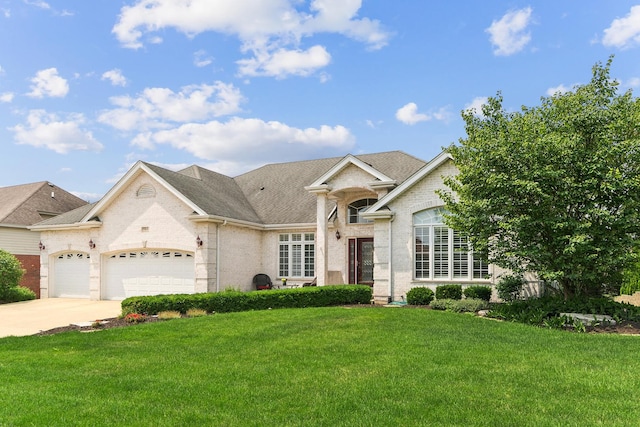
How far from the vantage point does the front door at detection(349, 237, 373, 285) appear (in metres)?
21.5

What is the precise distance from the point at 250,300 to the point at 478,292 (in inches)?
293

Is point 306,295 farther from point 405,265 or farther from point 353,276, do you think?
point 353,276

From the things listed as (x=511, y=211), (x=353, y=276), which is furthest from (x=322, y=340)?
(x=353, y=276)

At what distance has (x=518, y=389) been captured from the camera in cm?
645

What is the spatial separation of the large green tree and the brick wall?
78.4 feet

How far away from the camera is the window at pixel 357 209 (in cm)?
2184

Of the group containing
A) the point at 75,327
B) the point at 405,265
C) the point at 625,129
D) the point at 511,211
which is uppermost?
the point at 625,129

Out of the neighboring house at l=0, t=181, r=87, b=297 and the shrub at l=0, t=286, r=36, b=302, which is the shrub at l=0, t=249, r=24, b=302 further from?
the neighboring house at l=0, t=181, r=87, b=297

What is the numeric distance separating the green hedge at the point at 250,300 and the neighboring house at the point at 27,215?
1442 centimetres

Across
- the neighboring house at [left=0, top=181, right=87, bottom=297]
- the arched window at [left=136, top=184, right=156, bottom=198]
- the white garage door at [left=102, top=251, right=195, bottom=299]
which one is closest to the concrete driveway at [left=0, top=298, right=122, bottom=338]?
the white garage door at [left=102, top=251, right=195, bottom=299]

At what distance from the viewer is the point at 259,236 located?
23.3 metres

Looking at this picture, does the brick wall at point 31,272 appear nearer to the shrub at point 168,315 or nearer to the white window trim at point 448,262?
the shrub at point 168,315

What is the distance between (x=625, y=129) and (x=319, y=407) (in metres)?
11.0

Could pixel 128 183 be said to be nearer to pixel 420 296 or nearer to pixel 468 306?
pixel 420 296
